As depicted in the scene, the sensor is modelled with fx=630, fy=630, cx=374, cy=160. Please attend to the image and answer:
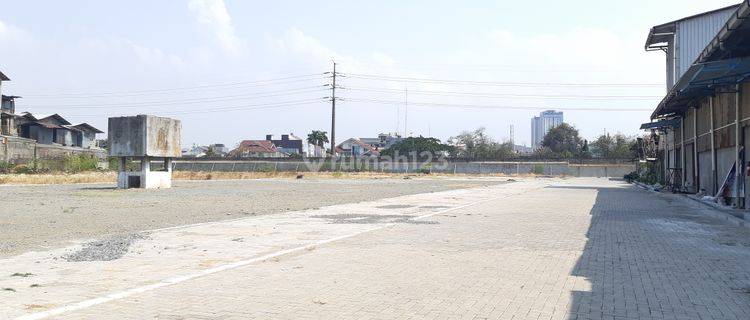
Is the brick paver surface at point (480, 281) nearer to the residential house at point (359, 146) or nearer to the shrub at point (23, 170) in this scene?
the shrub at point (23, 170)

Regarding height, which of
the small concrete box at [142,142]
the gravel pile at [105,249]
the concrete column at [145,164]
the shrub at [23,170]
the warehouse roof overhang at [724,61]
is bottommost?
the gravel pile at [105,249]

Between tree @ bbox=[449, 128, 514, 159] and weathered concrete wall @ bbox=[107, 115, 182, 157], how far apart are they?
87.8 m

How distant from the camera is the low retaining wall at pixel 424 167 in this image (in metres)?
82.9

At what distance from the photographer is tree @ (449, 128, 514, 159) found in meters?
120

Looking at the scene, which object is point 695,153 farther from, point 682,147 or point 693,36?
point 693,36

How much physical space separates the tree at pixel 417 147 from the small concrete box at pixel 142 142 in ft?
245

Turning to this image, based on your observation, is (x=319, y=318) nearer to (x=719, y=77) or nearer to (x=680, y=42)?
(x=719, y=77)

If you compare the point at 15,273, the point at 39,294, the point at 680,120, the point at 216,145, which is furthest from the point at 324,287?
the point at 216,145

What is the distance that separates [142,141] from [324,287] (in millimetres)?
30163

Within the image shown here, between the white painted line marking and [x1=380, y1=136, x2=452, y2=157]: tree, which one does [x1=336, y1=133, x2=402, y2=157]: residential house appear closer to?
[x1=380, y1=136, x2=452, y2=157]: tree

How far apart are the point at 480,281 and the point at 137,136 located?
102 feet

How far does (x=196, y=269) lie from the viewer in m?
8.77

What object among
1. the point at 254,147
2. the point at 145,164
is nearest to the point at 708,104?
the point at 145,164

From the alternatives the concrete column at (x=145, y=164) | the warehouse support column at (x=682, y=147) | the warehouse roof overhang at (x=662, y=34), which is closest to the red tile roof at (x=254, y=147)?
the concrete column at (x=145, y=164)
